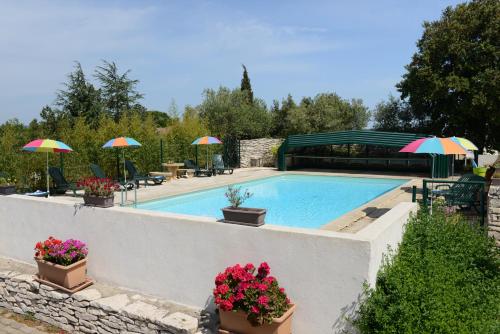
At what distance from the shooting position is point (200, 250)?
5.06 meters

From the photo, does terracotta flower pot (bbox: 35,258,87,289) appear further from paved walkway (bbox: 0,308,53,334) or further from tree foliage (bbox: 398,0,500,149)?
tree foliage (bbox: 398,0,500,149)

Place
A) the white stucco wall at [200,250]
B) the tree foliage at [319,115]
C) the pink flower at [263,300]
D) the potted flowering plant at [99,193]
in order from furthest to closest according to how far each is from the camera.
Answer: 1. the tree foliage at [319,115]
2. the potted flowering plant at [99,193]
3. the white stucco wall at [200,250]
4. the pink flower at [263,300]

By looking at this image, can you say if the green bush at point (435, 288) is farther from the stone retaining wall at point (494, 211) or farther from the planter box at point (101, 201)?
the planter box at point (101, 201)

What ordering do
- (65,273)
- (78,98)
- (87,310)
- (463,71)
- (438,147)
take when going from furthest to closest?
1. (78,98)
2. (463,71)
3. (438,147)
4. (65,273)
5. (87,310)

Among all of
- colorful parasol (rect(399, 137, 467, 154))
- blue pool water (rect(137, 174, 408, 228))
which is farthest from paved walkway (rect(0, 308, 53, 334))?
colorful parasol (rect(399, 137, 467, 154))

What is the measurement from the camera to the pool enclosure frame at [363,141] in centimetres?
1633

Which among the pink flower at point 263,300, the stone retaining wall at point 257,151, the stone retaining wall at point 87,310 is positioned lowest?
the stone retaining wall at point 87,310

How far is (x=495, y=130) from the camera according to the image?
730 inches

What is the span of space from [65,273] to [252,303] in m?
3.59

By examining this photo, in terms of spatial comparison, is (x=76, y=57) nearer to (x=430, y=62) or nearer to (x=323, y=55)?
(x=323, y=55)

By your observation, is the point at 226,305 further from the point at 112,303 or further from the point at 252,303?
the point at 112,303

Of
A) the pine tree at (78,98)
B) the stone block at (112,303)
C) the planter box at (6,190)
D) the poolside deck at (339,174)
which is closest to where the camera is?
the stone block at (112,303)

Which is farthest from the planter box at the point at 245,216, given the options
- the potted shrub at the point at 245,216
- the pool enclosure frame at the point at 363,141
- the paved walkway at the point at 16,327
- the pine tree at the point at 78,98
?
the pine tree at the point at 78,98

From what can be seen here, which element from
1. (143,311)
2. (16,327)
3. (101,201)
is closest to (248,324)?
(143,311)
